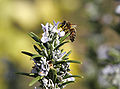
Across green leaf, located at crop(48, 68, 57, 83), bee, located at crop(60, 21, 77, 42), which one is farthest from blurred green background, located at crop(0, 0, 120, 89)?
green leaf, located at crop(48, 68, 57, 83)

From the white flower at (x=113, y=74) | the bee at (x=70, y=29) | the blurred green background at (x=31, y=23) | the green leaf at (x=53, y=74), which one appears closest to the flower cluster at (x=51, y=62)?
the green leaf at (x=53, y=74)

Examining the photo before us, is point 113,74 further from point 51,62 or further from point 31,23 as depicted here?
point 31,23

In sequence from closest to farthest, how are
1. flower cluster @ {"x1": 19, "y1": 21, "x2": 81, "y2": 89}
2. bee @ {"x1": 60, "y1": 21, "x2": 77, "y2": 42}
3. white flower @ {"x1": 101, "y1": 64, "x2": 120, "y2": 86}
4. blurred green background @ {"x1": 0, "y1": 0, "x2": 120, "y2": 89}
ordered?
1. flower cluster @ {"x1": 19, "y1": 21, "x2": 81, "y2": 89}
2. bee @ {"x1": 60, "y1": 21, "x2": 77, "y2": 42}
3. white flower @ {"x1": 101, "y1": 64, "x2": 120, "y2": 86}
4. blurred green background @ {"x1": 0, "y1": 0, "x2": 120, "y2": 89}

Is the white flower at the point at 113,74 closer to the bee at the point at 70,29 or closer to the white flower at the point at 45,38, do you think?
the bee at the point at 70,29

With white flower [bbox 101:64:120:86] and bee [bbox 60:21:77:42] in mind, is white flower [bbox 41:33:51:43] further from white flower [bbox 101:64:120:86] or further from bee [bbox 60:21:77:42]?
white flower [bbox 101:64:120:86]

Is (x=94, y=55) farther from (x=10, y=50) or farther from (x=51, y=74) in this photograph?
(x=10, y=50)

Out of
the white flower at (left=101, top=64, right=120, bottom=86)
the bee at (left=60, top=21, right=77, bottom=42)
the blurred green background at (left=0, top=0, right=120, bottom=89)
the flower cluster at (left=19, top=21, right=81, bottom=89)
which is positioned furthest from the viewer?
the blurred green background at (left=0, top=0, right=120, bottom=89)

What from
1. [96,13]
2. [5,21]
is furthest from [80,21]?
[96,13]

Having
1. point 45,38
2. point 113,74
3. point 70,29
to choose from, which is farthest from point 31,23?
point 45,38

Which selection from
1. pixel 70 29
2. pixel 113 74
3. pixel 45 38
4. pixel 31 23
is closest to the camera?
pixel 45 38
